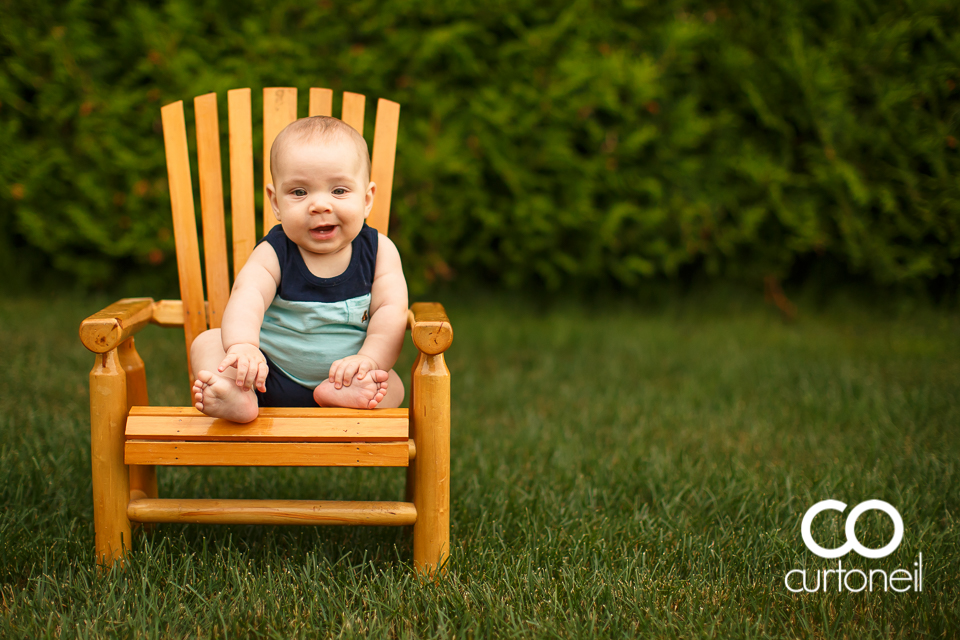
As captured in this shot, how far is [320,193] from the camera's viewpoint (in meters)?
1.98

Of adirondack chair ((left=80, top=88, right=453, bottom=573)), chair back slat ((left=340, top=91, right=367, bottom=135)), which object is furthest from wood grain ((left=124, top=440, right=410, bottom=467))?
chair back slat ((left=340, top=91, right=367, bottom=135))

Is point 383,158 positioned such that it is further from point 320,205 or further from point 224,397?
point 224,397

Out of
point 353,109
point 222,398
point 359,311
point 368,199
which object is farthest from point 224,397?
point 353,109

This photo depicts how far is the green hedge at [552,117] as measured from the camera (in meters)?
4.41

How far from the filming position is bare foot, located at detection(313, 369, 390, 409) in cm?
196

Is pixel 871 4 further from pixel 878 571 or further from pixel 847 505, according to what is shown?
pixel 878 571

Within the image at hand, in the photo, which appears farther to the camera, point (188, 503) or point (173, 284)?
point (173, 284)

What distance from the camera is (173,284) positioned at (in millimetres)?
4965

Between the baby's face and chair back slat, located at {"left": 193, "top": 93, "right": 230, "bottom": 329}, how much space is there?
44cm

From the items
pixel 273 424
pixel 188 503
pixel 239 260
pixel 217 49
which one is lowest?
pixel 188 503

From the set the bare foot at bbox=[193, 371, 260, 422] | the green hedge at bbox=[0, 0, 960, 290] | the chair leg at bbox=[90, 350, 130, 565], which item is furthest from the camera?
the green hedge at bbox=[0, 0, 960, 290]

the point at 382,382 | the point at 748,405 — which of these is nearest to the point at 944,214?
the point at 748,405

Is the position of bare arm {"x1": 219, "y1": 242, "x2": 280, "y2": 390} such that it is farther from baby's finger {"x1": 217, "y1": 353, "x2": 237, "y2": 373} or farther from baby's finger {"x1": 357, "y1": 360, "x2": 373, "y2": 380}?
baby's finger {"x1": 357, "y1": 360, "x2": 373, "y2": 380}

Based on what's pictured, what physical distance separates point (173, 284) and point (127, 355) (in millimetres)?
2965
